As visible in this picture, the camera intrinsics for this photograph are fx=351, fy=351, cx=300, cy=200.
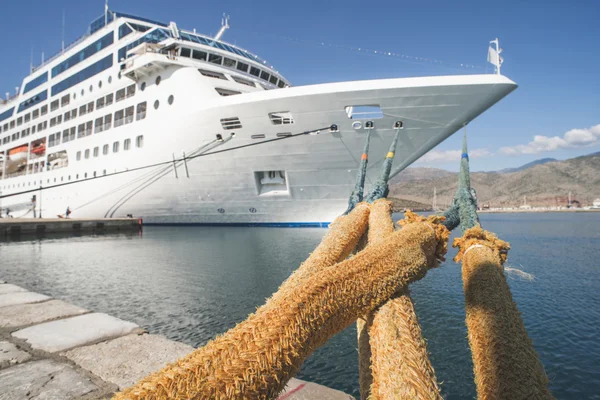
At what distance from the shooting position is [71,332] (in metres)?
3.23

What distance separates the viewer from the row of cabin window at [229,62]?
21844 mm

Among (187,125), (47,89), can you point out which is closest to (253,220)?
(187,125)

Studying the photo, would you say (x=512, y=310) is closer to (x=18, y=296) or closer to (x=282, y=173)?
(x=18, y=296)

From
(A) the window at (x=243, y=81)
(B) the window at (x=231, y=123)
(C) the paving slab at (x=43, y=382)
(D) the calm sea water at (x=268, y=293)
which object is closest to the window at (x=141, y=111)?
(A) the window at (x=243, y=81)

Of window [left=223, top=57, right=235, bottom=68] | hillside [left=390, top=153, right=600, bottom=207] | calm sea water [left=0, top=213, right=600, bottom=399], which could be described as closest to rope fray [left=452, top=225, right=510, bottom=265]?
calm sea water [left=0, top=213, right=600, bottom=399]

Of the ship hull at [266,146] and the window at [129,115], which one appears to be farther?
the window at [129,115]

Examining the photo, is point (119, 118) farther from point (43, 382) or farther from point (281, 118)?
point (43, 382)

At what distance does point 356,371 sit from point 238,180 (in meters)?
15.8

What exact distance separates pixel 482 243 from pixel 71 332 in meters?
3.56

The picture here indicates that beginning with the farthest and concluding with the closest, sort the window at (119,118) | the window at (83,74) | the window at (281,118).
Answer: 1. the window at (83,74)
2. the window at (119,118)
3. the window at (281,118)

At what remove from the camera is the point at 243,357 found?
100 centimetres

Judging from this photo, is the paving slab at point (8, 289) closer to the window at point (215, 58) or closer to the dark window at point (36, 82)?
the window at point (215, 58)

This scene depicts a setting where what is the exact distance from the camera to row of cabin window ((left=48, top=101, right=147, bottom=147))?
22.9 meters

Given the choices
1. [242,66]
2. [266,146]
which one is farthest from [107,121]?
[266,146]
